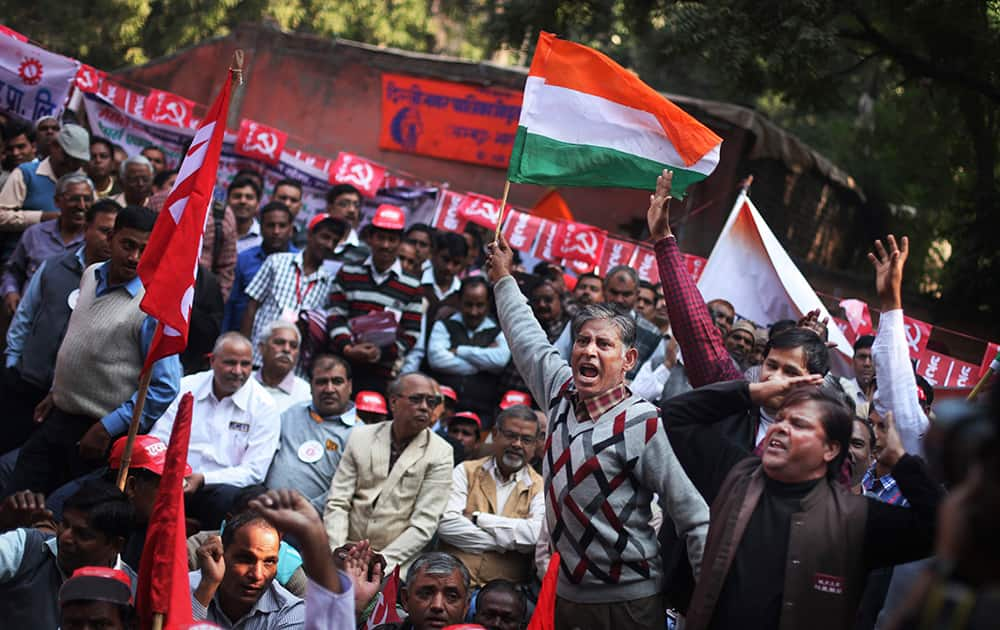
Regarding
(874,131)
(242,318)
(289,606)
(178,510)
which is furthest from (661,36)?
(178,510)

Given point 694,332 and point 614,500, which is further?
point 694,332

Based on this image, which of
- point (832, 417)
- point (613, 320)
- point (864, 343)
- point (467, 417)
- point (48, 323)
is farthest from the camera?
point (467, 417)

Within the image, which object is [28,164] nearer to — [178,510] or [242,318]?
[242,318]

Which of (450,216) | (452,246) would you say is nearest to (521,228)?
(450,216)

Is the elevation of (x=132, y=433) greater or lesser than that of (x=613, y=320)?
lesser

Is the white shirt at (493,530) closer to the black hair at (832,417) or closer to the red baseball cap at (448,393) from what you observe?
the red baseball cap at (448,393)

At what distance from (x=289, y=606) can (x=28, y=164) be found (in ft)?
20.1

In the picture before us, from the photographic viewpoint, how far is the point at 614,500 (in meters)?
4.29

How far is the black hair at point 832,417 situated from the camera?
379cm

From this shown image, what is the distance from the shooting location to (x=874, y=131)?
59.7 ft

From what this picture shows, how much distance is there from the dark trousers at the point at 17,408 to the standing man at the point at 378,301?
222 centimetres

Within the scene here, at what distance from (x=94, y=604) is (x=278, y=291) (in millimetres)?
4644

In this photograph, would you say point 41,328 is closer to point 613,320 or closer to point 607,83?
point 607,83

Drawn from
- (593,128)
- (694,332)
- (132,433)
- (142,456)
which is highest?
(593,128)
